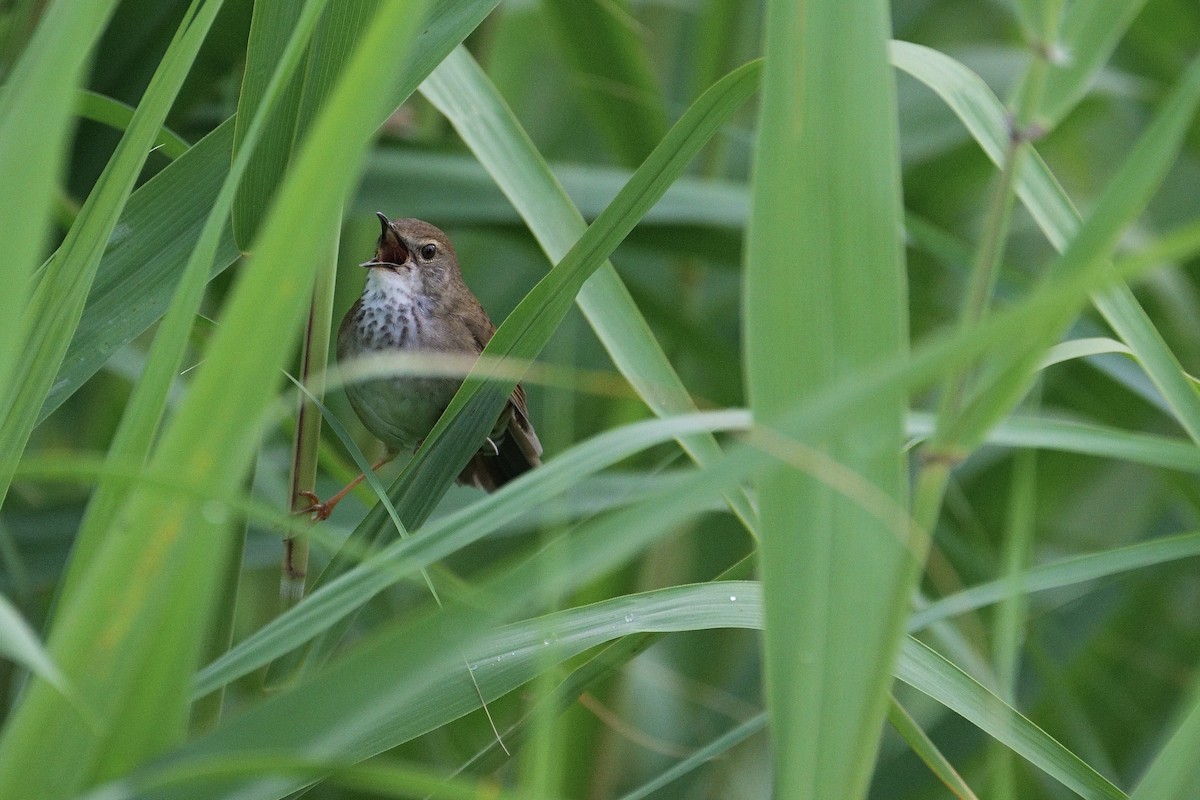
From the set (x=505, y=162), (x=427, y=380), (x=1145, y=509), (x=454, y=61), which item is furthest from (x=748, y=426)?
(x=1145, y=509)

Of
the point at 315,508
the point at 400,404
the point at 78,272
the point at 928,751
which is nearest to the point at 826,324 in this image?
the point at 928,751

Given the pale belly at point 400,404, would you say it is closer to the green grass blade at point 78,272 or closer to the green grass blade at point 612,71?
the green grass blade at point 612,71

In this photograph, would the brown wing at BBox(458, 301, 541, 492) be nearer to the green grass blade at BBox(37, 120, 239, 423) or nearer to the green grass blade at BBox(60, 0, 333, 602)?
the green grass blade at BBox(37, 120, 239, 423)

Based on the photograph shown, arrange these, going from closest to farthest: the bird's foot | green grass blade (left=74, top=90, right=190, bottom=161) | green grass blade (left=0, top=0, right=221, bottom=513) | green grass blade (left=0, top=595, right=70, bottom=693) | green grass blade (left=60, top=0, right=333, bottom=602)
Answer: green grass blade (left=0, top=595, right=70, bottom=693), green grass blade (left=60, top=0, right=333, bottom=602), green grass blade (left=0, top=0, right=221, bottom=513), green grass blade (left=74, top=90, right=190, bottom=161), the bird's foot

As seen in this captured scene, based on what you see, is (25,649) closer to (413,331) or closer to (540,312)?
(540,312)

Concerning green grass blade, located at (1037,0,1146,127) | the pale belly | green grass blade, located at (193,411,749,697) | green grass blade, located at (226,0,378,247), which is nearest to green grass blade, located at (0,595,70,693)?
green grass blade, located at (193,411,749,697)

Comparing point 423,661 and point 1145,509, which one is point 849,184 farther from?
point 1145,509
